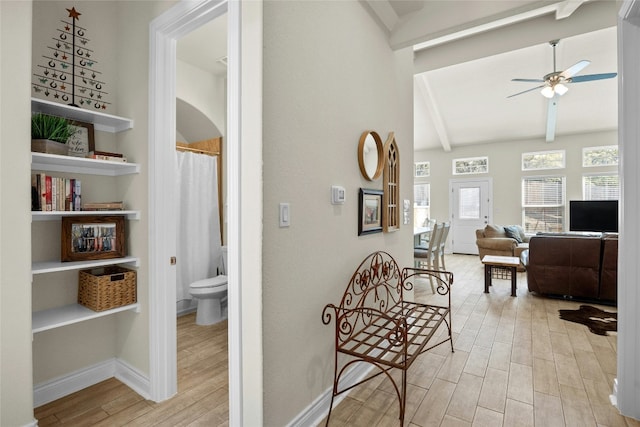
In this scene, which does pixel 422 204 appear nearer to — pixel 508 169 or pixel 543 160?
pixel 508 169

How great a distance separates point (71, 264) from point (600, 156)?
927 cm

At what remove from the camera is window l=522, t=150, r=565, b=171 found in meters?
7.40

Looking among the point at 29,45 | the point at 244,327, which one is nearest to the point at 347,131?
the point at 244,327

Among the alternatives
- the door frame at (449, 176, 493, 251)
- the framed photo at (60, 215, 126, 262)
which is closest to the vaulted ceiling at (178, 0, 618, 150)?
the door frame at (449, 176, 493, 251)

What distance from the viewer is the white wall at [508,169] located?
7.15 m

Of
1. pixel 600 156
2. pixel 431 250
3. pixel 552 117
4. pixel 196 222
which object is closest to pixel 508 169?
pixel 552 117

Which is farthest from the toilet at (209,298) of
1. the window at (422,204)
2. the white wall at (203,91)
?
the window at (422,204)

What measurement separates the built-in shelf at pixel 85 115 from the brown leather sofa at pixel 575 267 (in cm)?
473

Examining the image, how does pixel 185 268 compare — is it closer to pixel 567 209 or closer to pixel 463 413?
pixel 463 413

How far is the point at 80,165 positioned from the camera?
6.63 ft

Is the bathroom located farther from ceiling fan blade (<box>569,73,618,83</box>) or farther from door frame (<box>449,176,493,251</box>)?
door frame (<box>449,176,493,251</box>)

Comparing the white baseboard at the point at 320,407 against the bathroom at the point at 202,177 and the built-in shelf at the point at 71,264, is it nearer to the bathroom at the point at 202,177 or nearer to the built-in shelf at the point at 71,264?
the built-in shelf at the point at 71,264

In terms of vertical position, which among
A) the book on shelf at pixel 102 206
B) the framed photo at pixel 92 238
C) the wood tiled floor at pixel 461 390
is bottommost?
the wood tiled floor at pixel 461 390

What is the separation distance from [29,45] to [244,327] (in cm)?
171
